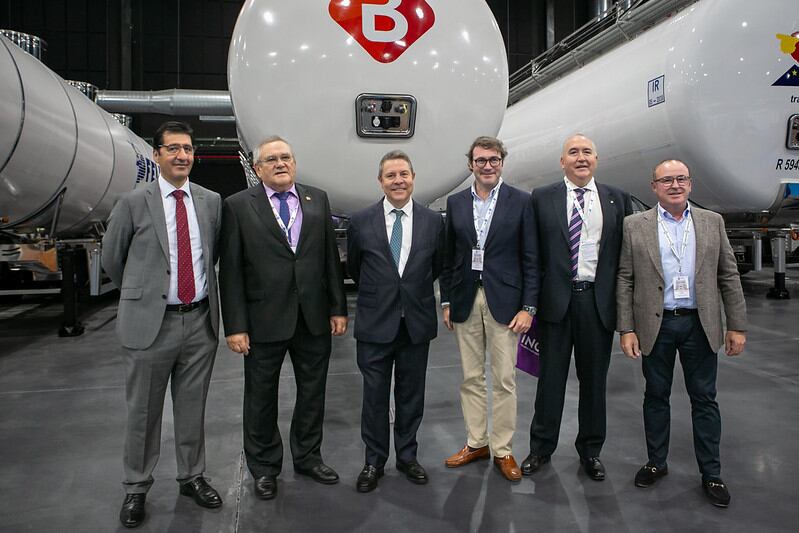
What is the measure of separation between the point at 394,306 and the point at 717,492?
1398mm

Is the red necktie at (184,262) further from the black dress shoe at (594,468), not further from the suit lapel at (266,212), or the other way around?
the black dress shoe at (594,468)

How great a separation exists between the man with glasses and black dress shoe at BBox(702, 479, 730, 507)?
2.31ft

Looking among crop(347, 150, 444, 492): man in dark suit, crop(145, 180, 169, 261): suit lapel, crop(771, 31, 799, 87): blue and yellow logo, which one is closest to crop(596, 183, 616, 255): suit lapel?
crop(347, 150, 444, 492): man in dark suit

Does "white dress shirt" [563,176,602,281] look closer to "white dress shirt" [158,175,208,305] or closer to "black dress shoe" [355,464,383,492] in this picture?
"black dress shoe" [355,464,383,492]

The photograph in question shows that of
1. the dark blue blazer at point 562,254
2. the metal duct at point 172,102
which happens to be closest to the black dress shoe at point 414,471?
the dark blue blazer at point 562,254

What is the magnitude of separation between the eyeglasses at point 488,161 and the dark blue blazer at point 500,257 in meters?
0.11

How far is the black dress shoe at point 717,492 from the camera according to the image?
2236mm

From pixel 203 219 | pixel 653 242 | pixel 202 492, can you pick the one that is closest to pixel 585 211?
pixel 653 242

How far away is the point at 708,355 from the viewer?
235 centimetres

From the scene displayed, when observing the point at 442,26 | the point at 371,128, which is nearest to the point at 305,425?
the point at 371,128

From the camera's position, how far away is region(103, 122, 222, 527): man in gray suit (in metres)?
2.20

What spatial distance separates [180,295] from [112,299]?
23.5 feet

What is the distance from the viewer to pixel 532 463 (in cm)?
255

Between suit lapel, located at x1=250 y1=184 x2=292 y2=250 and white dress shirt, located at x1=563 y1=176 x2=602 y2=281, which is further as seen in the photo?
white dress shirt, located at x1=563 y1=176 x2=602 y2=281
